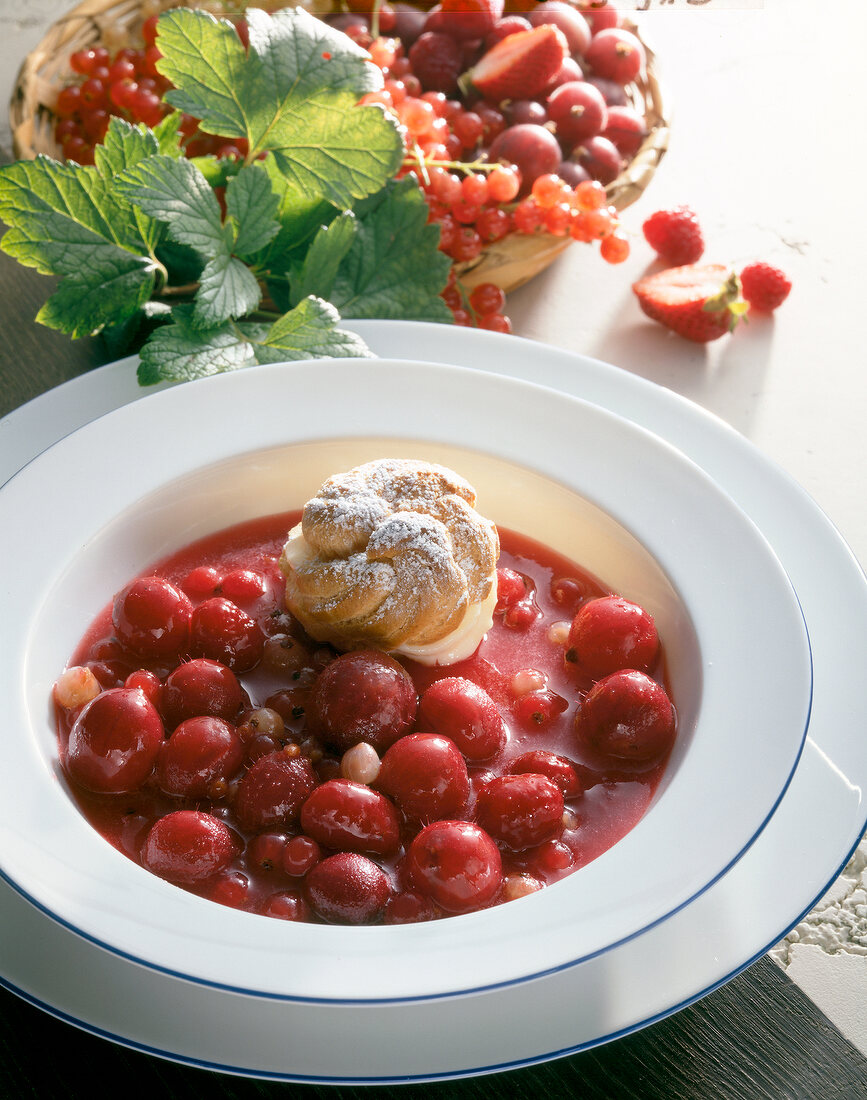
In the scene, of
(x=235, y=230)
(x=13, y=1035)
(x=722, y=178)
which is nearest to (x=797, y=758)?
(x=13, y=1035)

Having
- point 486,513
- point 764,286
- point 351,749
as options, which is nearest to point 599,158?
point 764,286

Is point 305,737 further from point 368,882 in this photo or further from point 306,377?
point 306,377

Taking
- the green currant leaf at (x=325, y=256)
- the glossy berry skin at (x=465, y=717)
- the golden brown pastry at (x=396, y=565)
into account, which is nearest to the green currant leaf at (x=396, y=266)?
the green currant leaf at (x=325, y=256)

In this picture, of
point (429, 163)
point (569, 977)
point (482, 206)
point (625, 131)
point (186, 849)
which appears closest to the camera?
point (569, 977)

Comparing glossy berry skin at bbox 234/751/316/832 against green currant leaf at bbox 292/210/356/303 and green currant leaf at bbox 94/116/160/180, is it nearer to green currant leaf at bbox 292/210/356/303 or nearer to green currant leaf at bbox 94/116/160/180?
green currant leaf at bbox 292/210/356/303

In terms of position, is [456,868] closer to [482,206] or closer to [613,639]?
[613,639]

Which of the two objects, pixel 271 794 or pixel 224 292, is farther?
→ pixel 224 292

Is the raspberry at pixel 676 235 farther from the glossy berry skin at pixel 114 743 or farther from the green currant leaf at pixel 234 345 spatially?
the glossy berry skin at pixel 114 743

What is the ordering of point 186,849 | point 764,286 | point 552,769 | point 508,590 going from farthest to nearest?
point 764,286 < point 508,590 < point 552,769 < point 186,849
